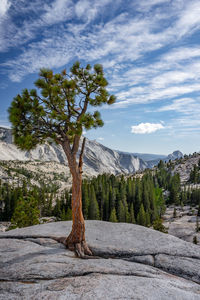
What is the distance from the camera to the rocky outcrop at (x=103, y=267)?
8.11 metres

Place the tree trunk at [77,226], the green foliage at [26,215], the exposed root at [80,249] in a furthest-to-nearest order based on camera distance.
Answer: the green foliage at [26,215]
the tree trunk at [77,226]
the exposed root at [80,249]

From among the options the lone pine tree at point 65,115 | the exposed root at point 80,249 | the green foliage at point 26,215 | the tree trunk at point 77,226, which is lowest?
the green foliage at point 26,215

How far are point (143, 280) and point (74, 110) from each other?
1157 cm

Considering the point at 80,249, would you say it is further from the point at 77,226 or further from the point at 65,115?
the point at 65,115

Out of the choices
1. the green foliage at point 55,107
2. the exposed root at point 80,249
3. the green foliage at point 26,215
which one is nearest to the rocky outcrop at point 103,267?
the exposed root at point 80,249

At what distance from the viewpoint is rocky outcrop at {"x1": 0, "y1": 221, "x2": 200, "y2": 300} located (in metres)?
8.11

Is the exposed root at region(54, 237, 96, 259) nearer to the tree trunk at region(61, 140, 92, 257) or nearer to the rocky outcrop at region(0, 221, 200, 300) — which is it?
the tree trunk at region(61, 140, 92, 257)

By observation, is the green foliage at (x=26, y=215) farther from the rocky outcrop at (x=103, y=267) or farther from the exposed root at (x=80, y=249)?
the exposed root at (x=80, y=249)

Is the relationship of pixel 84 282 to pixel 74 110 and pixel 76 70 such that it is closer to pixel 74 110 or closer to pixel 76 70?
pixel 74 110

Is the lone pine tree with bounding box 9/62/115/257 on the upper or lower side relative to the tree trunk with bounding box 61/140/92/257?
upper

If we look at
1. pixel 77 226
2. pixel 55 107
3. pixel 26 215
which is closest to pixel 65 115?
pixel 55 107

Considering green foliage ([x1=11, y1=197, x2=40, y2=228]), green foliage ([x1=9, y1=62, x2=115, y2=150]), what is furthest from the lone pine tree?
green foliage ([x1=11, y1=197, x2=40, y2=228])

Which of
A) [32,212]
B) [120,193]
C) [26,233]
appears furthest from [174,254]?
[120,193]

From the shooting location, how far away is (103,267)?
34.5 feet
